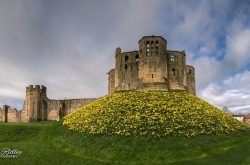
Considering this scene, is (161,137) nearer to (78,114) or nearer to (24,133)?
(78,114)

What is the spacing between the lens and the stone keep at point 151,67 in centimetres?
4378

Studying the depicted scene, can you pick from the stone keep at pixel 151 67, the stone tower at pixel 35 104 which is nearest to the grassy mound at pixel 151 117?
the stone keep at pixel 151 67

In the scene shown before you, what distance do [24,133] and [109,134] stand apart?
1448 cm

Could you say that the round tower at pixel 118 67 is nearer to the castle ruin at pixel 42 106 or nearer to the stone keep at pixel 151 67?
the stone keep at pixel 151 67

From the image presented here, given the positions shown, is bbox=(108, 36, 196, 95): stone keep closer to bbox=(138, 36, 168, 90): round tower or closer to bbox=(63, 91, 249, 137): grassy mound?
bbox=(138, 36, 168, 90): round tower

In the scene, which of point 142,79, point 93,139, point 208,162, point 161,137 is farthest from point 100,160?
point 142,79

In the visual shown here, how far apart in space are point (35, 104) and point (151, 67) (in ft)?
97.3

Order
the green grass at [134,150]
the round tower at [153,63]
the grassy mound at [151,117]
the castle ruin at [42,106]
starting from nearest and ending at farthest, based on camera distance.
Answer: the green grass at [134,150]
the grassy mound at [151,117]
the round tower at [153,63]
the castle ruin at [42,106]

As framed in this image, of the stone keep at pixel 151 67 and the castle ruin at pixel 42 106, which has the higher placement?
the stone keep at pixel 151 67

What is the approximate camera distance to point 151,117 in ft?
111

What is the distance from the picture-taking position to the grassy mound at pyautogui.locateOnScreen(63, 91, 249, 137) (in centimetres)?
3164

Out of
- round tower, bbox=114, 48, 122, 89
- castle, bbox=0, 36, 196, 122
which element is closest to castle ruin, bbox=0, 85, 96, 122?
castle, bbox=0, 36, 196, 122

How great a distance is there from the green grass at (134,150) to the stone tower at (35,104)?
26781 mm

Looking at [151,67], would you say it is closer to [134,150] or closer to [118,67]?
[118,67]
